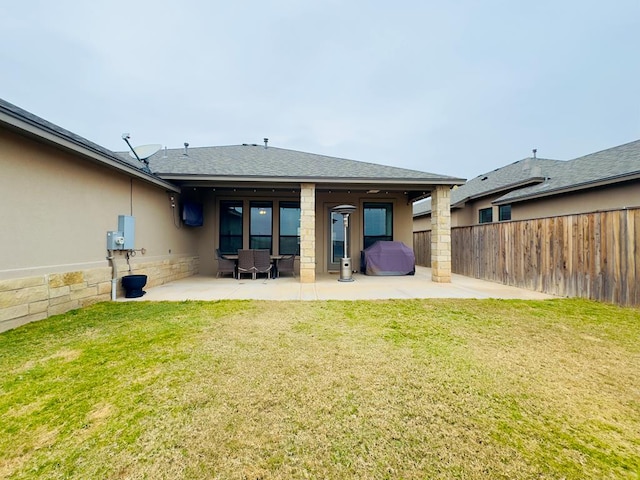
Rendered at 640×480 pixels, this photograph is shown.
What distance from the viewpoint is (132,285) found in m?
5.59

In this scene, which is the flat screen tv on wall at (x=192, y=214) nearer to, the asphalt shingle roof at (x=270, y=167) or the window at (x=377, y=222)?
the asphalt shingle roof at (x=270, y=167)

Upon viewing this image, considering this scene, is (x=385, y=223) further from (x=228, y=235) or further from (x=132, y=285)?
(x=132, y=285)

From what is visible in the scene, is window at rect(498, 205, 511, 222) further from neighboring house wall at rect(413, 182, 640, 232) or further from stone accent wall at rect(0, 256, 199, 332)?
stone accent wall at rect(0, 256, 199, 332)

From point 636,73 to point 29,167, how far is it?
28.1 metres

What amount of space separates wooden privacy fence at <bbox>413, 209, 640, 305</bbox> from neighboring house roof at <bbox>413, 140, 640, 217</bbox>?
224 centimetres

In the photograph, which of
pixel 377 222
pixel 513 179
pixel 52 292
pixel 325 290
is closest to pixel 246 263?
pixel 325 290

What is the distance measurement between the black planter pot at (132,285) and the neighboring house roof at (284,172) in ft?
9.68

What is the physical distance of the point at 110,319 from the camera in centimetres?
414

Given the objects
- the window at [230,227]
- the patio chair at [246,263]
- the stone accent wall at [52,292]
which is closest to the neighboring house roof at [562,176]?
the patio chair at [246,263]

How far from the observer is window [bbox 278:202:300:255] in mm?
10023

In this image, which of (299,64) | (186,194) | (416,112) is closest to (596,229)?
(186,194)

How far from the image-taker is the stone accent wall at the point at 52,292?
3600 millimetres

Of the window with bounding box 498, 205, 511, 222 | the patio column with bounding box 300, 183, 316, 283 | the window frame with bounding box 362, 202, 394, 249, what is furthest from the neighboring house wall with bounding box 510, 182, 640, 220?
the patio column with bounding box 300, 183, 316, 283

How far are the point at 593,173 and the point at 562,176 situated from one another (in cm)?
138
